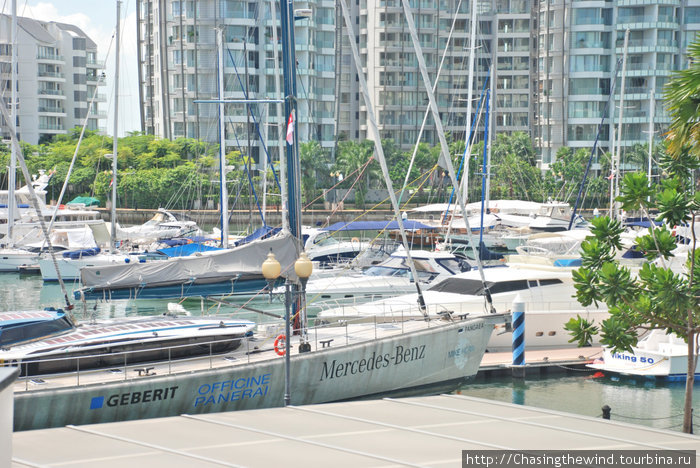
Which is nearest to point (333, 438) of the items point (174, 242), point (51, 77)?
point (174, 242)

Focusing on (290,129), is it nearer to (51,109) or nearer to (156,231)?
(156,231)

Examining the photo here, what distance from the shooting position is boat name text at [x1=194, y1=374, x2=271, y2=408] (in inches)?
682

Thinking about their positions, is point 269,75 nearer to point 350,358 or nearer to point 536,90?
point 536,90

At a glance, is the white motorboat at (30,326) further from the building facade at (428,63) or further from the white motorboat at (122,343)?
the building facade at (428,63)

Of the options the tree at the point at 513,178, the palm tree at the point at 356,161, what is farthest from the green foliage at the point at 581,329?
the palm tree at the point at 356,161

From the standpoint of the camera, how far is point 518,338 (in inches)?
928

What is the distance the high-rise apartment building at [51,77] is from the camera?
114 m

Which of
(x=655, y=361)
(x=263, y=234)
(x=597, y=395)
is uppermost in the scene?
(x=263, y=234)

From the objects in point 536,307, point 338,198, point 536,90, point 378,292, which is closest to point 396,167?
point 338,198

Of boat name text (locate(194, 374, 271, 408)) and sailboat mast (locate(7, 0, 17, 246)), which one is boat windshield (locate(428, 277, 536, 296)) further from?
sailboat mast (locate(7, 0, 17, 246))

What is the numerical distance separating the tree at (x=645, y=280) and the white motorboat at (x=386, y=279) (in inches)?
762

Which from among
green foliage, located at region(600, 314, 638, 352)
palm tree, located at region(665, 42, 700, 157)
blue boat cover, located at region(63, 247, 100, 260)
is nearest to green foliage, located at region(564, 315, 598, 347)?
green foliage, located at region(600, 314, 638, 352)

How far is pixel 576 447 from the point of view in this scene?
12141 mm

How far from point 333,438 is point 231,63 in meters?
81.5
